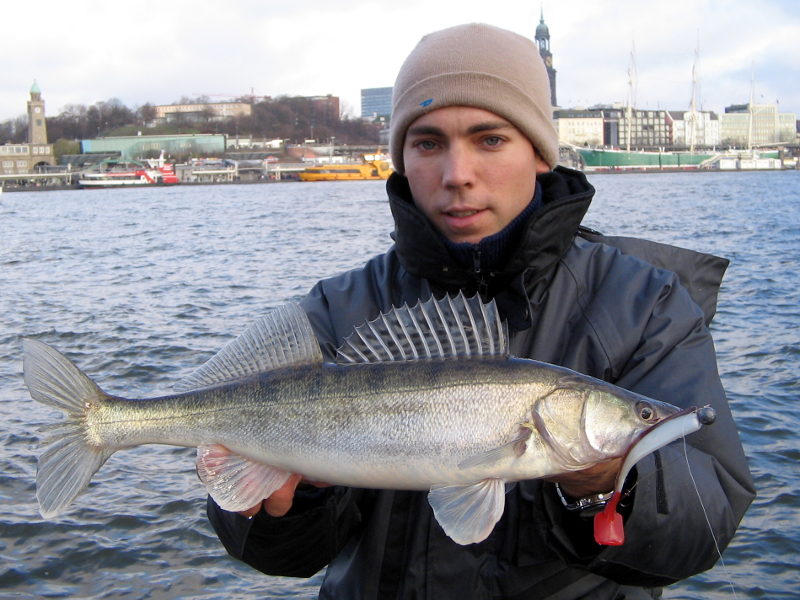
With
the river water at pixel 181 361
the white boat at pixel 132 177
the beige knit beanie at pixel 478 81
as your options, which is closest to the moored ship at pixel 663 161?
the white boat at pixel 132 177

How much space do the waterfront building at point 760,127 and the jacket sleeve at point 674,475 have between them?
187348mm

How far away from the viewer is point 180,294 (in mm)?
18250

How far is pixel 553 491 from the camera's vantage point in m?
3.10

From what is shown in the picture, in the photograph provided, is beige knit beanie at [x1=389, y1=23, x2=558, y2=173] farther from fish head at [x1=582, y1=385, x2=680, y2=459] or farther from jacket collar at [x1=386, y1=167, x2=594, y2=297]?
fish head at [x1=582, y1=385, x2=680, y2=459]

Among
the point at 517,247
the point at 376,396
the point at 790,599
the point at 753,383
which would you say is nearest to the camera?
the point at 376,396

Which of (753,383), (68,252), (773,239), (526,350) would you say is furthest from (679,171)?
(526,350)

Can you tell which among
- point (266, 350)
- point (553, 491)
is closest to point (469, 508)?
point (553, 491)

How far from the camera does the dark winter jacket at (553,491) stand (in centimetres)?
302

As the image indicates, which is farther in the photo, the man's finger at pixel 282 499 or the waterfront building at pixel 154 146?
the waterfront building at pixel 154 146

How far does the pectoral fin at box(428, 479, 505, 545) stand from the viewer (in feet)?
9.46

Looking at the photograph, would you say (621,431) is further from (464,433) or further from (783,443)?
(783,443)

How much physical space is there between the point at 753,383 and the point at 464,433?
877 cm

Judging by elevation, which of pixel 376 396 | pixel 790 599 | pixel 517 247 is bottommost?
pixel 790 599

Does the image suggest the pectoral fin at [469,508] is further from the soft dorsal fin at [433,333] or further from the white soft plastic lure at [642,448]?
the soft dorsal fin at [433,333]
